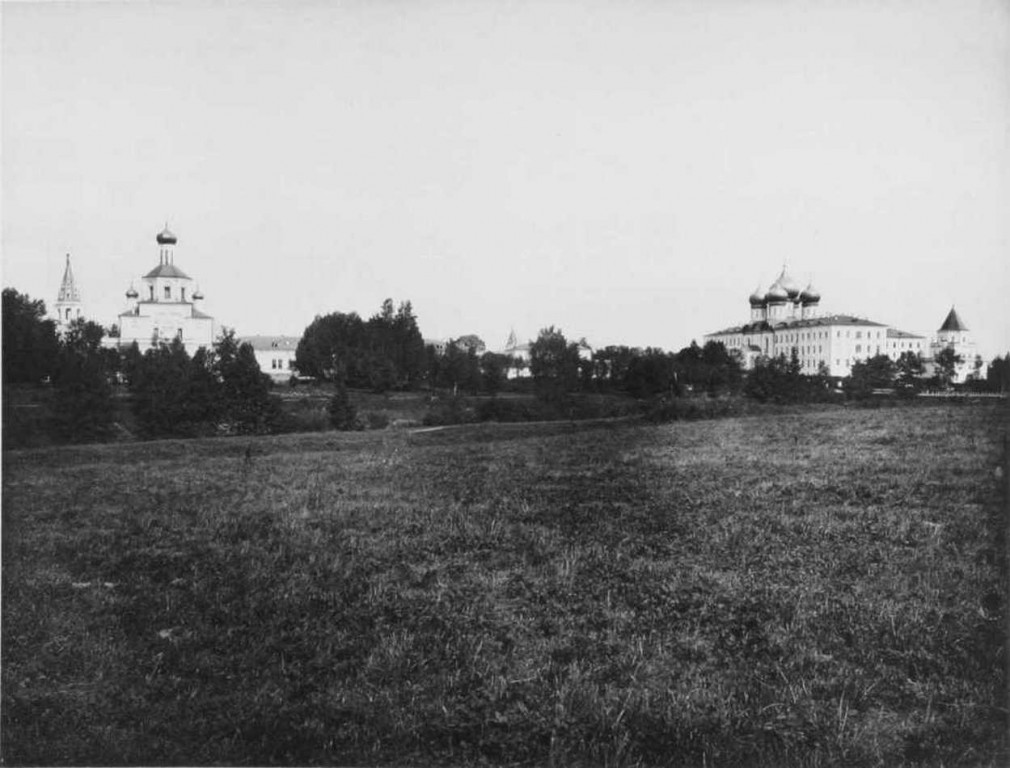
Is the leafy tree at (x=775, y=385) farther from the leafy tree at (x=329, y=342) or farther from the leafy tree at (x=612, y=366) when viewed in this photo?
the leafy tree at (x=329, y=342)

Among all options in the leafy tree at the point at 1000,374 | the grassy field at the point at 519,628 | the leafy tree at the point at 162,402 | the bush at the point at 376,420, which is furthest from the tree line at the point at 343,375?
the leafy tree at the point at 1000,374

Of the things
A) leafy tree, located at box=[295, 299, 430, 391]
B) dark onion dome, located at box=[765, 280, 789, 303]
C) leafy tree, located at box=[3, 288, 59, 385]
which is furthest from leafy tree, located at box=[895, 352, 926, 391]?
leafy tree, located at box=[3, 288, 59, 385]

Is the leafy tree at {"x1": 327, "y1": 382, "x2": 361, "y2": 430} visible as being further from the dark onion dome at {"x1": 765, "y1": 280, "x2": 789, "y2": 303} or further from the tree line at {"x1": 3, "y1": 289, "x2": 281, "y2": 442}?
the dark onion dome at {"x1": 765, "y1": 280, "x2": 789, "y2": 303}

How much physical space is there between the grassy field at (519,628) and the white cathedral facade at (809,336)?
105 ft

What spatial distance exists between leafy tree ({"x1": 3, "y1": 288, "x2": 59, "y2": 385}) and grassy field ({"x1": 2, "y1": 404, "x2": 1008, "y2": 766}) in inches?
75.6

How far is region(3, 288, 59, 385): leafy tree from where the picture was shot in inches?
384

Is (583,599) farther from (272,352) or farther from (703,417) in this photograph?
(272,352)

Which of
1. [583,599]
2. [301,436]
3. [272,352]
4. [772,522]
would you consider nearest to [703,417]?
[301,436]

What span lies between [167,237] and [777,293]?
69501 mm

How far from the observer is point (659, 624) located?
5.91 meters

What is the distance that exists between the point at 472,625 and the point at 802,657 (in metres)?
2.51

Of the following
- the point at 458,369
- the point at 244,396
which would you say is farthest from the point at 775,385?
the point at 244,396

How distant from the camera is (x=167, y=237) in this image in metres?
12.0

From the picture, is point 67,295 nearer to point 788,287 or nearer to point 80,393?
point 80,393
